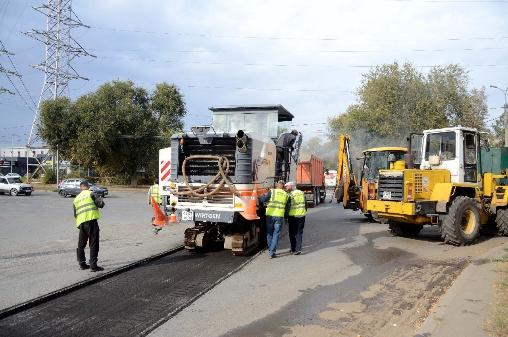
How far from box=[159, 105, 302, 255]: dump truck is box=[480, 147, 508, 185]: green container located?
640 cm

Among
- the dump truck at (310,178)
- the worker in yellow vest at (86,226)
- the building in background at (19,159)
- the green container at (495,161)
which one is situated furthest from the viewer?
the building in background at (19,159)

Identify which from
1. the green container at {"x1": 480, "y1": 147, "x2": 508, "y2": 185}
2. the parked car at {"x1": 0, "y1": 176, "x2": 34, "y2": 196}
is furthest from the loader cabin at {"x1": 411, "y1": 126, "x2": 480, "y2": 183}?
the parked car at {"x1": 0, "y1": 176, "x2": 34, "y2": 196}

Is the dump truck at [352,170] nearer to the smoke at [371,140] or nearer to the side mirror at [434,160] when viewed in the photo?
the side mirror at [434,160]

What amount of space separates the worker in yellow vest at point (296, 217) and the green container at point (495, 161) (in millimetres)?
5819

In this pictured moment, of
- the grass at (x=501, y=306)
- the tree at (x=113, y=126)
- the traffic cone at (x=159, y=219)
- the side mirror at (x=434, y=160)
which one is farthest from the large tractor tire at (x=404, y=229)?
the tree at (x=113, y=126)

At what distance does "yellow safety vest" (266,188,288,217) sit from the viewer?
990 cm

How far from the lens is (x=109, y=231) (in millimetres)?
13984

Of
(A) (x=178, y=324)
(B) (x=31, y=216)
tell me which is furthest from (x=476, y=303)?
(B) (x=31, y=216)

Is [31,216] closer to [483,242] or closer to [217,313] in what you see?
[217,313]

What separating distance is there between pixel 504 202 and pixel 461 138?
215cm

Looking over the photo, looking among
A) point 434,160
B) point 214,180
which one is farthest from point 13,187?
point 434,160

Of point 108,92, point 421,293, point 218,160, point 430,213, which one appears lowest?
point 421,293

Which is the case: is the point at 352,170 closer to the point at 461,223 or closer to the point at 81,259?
the point at 461,223

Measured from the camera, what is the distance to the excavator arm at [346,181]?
1599cm
